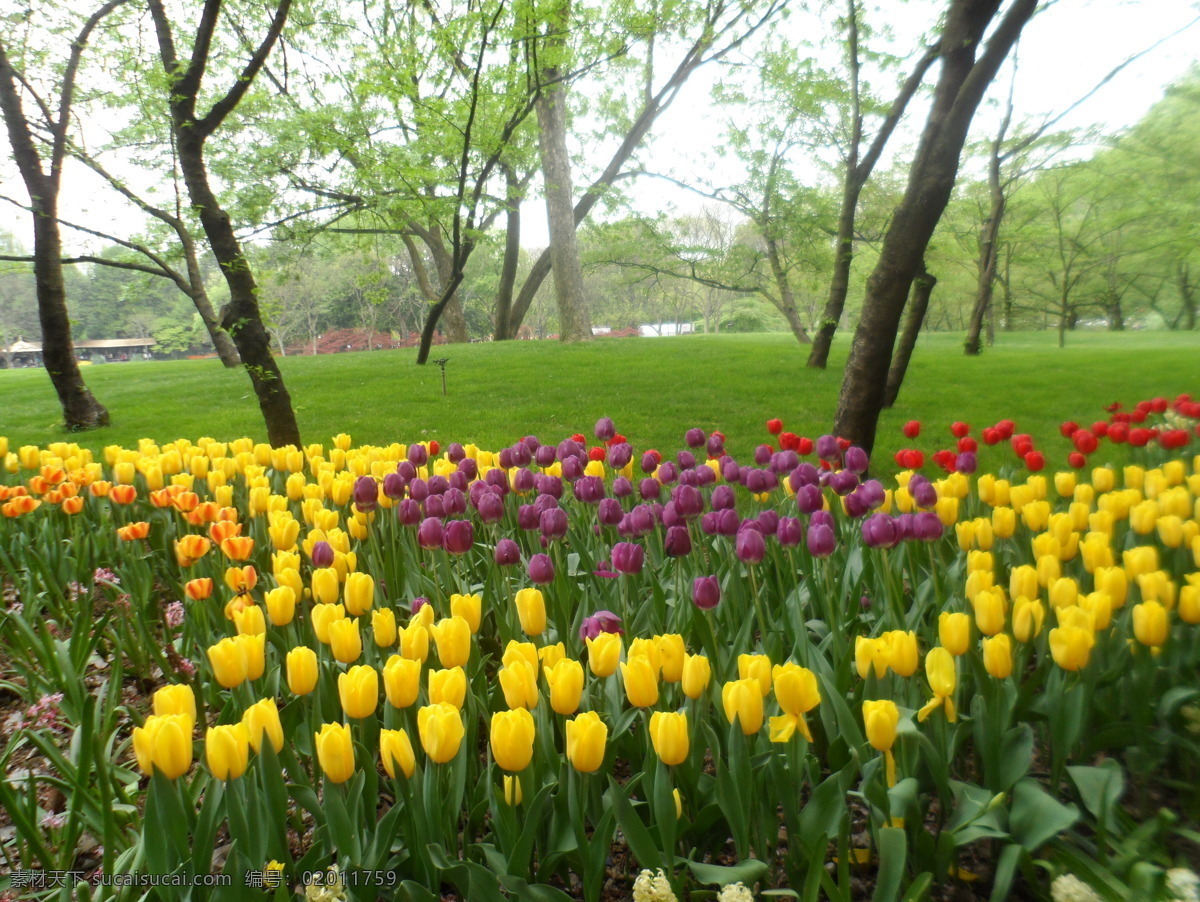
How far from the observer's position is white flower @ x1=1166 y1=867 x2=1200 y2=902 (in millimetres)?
1125

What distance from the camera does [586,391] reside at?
36.0ft

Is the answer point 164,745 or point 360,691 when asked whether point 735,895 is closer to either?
point 360,691

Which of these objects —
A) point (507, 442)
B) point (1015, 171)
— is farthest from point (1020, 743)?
point (1015, 171)

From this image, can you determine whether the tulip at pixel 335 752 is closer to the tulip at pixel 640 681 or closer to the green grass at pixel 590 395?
the tulip at pixel 640 681

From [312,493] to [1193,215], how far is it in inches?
1258

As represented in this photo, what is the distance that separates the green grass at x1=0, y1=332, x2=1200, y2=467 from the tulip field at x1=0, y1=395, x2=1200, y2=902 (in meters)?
4.72

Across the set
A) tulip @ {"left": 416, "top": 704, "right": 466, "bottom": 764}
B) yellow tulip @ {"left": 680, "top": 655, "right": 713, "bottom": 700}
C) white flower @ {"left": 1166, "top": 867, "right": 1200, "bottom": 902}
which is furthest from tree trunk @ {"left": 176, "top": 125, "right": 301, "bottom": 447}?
white flower @ {"left": 1166, "top": 867, "right": 1200, "bottom": 902}

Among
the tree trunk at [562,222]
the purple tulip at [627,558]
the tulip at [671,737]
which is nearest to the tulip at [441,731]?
the tulip at [671,737]

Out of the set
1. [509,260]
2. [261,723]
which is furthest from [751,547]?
[509,260]

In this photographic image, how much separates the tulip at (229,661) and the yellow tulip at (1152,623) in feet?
6.65

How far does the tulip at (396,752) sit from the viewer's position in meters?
1.34

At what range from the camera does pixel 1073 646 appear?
1.52 metres

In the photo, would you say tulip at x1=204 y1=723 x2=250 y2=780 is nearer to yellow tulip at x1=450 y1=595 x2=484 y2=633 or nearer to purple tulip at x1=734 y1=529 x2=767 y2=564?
yellow tulip at x1=450 y1=595 x2=484 y2=633

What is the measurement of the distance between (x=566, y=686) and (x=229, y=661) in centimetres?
77
